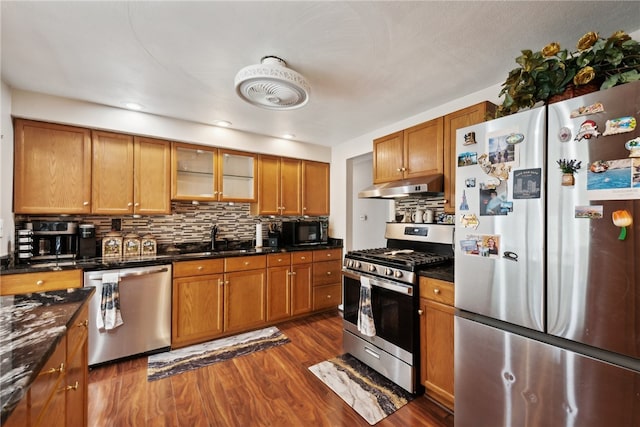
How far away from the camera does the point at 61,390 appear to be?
3.22ft

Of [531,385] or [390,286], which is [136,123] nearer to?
[390,286]

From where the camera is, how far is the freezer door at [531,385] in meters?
1.05

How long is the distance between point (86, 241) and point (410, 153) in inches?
126

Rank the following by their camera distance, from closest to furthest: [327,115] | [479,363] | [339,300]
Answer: [479,363] → [327,115] → [339,300]

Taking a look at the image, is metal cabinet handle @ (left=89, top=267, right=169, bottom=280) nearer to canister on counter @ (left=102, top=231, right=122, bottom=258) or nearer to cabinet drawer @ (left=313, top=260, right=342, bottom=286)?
canister on counter @ (left=102, top=231, right=122, bottom=258)

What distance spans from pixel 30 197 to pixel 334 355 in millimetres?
3045

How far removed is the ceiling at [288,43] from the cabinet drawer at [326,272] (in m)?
2.11

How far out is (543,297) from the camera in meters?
1.23

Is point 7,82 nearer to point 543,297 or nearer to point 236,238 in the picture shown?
point 236,238

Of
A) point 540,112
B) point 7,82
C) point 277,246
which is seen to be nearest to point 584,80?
point 540,112

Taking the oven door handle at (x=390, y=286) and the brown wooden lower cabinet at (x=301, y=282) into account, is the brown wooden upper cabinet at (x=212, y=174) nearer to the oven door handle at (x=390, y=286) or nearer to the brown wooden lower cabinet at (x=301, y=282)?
the brown wooden lower cabinet at (x=301, y=282)

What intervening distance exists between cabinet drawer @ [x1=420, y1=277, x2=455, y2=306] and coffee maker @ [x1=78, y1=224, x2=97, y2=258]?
9.84 ft

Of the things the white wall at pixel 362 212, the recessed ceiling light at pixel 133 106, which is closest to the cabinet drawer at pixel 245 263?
the white wall at pixel 362 212

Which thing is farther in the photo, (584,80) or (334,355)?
(334,355)
